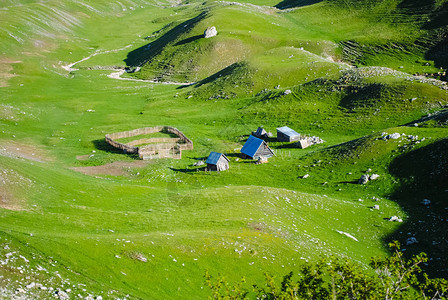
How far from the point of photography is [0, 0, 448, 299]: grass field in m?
32.9

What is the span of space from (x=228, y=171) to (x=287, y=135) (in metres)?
17.5

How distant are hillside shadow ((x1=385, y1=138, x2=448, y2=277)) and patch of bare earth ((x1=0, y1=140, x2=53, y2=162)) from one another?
54767 millimetres

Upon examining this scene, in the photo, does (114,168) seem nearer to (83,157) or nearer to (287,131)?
(83,157)

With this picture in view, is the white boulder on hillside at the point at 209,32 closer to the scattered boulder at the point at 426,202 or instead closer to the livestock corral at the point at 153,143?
the livestock corral at the point at 153,143

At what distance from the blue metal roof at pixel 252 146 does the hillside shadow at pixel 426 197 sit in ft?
72.0

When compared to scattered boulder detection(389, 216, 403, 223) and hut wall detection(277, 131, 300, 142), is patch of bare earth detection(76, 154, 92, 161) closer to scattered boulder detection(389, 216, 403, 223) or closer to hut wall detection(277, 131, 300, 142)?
hut wall detection(277, 131, 300, 142)

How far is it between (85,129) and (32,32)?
11776 cm

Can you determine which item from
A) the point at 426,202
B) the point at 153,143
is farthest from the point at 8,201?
the point at 426,202

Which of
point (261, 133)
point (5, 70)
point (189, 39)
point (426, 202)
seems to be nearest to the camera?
point (426, 202)

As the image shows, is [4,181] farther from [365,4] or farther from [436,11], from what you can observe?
[365,4]

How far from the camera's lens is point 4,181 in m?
42.2

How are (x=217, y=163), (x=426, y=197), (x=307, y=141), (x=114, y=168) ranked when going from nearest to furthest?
(x=426, y=197) < (x=217, y=163) < (x=114, y=168) < (x=307, y=141)

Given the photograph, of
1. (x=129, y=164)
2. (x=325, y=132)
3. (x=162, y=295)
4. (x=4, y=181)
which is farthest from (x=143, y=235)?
(x=325, y=132)

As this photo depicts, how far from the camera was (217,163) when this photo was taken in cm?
6425
